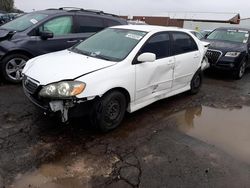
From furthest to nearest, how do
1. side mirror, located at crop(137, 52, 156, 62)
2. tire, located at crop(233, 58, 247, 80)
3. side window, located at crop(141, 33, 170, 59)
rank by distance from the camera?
tire, located at crop(233, 58, 247, 80), side window, located at crop(141, 33, 170, 59), side mirror, located at crop(137, 52, 156, 62)

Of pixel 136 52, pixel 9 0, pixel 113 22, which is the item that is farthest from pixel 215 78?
pixel 9 0

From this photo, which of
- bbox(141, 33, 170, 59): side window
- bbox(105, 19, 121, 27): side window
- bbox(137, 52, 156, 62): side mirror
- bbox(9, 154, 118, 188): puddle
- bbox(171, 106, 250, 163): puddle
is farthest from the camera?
bbox(105, 19, 121, 27): side window

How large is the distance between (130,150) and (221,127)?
1.92 m

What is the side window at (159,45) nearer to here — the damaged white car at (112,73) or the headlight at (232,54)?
the damaged white car at (112,73)

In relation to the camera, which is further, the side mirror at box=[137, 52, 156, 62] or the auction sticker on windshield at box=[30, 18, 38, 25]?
the auction sticker on windshield at box=[30, 18, 38, 25]

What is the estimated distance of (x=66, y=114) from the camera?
12.2ft

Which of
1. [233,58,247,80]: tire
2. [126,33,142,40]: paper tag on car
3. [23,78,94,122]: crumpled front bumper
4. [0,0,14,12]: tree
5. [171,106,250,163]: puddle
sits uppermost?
[0,0,14,12]: tree

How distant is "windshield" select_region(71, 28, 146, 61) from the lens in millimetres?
4504

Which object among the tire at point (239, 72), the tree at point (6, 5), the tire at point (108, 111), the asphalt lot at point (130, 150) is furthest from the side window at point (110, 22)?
the tree at point (6, 5)

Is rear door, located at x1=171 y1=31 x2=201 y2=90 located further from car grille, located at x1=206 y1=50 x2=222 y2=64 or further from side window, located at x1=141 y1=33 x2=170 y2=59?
car grille, located at x1=206 y1=50 x2=222 y2=64

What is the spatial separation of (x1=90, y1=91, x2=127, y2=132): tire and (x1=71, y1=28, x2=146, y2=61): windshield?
0.67m

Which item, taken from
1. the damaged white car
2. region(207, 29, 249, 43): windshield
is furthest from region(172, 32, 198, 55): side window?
region(207, 29, 249, 43): windshield

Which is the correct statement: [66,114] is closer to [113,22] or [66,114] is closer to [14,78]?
[14,78]

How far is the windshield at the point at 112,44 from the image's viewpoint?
450 cm
